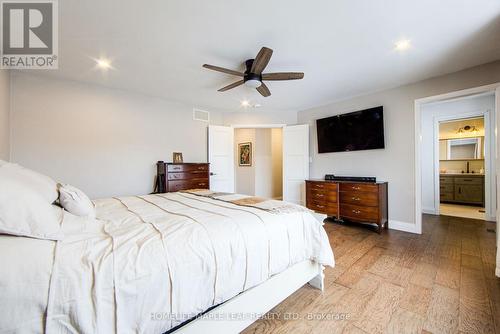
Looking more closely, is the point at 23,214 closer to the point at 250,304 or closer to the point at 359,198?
the point at 250,304

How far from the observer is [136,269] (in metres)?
0.86

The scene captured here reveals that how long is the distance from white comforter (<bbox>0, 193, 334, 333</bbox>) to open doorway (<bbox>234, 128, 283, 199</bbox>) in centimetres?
437

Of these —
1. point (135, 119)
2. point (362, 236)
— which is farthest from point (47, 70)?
point (362, 236)

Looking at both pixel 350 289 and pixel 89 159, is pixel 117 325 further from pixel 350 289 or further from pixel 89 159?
pixel 89 159

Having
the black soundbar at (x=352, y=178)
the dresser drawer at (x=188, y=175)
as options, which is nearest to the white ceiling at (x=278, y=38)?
the dresser drawer at (x=188, y=175)

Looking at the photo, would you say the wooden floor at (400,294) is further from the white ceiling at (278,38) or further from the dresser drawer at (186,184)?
the dresser drawer at (186,184)

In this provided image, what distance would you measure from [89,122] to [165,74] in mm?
1486

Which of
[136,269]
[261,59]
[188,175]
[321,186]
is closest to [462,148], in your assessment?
[321,186]

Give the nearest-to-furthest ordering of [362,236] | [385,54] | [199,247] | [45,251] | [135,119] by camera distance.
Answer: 1. [45,251]
2. [199,247]
3. [385,54]
4. [362,236]
5. [135,119]

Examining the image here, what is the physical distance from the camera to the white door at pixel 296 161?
4.50m

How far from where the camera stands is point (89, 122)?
10.4 feet

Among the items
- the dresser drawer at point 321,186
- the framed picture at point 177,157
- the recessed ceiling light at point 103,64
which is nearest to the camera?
the recessed ceiling light at point 103,64

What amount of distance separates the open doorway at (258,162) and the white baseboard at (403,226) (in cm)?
317

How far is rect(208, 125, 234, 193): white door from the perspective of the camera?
443 centimetres
